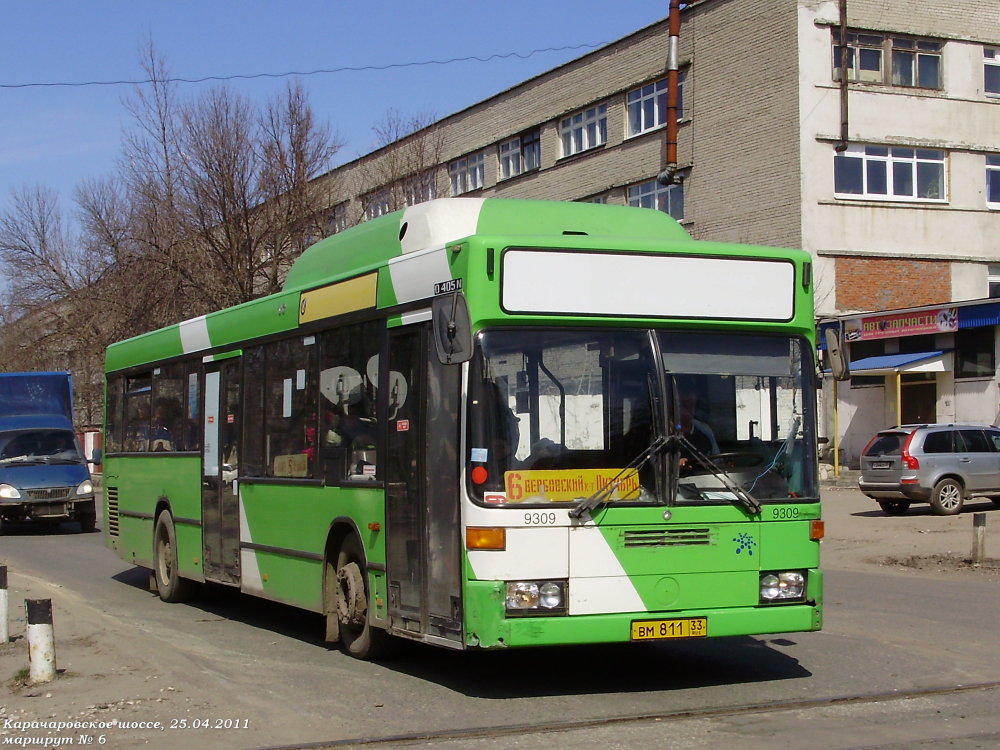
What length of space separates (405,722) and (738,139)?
33992 millimetres

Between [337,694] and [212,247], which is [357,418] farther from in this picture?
[212,247]

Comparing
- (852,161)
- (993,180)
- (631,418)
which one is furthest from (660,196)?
(631,418)

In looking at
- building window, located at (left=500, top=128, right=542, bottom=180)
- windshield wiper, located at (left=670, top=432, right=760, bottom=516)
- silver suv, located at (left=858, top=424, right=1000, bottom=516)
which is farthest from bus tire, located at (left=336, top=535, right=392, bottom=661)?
building window, located at (left=500, top=128, right=542, bottom=180)

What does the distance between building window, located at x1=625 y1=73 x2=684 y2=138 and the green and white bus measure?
32.9 meters

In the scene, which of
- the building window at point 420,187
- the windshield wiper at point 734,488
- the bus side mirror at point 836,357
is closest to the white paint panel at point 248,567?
the windshield wiper at point 734,488

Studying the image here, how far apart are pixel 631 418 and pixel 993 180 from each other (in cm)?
3488

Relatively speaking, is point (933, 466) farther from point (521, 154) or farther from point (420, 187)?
point (521, 154)

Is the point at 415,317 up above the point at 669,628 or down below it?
above

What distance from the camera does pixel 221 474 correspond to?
12938 mm

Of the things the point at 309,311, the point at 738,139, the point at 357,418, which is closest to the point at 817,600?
the point at 357,418

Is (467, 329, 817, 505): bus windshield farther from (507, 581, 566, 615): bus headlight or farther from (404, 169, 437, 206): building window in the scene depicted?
(404, 169, 437, 206): building window

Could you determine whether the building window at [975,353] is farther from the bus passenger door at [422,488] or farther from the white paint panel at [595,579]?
the white paint panel at [595,579]

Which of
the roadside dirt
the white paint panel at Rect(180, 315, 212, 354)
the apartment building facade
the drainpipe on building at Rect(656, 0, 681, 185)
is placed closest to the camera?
the roadside dirt

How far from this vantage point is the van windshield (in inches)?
1030
